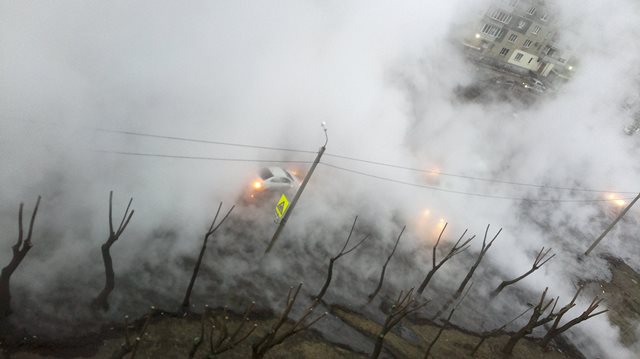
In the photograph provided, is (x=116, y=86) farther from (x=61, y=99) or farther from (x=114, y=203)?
(x=114, y=203)

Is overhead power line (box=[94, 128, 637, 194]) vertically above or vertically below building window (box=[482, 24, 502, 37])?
below

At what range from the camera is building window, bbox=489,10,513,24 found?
3838cm

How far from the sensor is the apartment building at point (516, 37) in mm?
38344

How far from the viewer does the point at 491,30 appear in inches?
1532

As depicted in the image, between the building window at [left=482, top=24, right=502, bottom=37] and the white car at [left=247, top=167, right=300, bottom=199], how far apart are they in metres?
26.8

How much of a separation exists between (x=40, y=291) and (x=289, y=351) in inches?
274

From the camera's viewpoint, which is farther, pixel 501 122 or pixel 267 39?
pixel 501 122

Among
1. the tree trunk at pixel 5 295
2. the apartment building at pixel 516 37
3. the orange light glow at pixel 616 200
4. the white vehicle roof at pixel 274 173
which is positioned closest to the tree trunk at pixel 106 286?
the tree trunk at pixel 5 295

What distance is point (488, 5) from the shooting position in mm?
37281

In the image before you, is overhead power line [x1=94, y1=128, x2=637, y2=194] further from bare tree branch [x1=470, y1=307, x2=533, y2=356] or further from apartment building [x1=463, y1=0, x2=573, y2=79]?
apartment building [x1=463, y1=0, x2=573, y2=79]

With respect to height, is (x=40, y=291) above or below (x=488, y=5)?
below

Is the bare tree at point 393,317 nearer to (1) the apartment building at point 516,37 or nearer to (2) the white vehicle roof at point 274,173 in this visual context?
(2) the white vehicle roof at point 274,173

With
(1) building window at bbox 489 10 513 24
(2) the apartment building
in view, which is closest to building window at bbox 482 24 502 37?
(2) the apartment building

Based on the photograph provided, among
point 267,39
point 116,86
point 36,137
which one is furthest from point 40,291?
point 267,39
